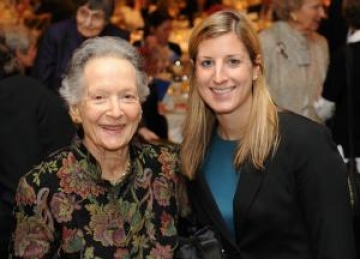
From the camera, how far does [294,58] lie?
5.30 meters

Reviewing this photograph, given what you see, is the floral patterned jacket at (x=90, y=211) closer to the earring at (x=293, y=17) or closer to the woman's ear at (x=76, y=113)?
the woman's ear at (x=76, y=113)

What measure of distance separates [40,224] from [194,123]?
2.37 ft

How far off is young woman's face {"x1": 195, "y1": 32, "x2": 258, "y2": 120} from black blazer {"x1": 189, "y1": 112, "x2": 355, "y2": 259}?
19cm

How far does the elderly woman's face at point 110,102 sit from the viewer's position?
2.61 m

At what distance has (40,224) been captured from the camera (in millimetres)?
2559

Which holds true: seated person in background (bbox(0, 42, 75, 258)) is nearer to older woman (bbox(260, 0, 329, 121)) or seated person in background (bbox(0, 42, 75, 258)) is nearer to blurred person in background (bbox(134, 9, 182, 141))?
blurred person in background (bbox(134, 9, 182, 141))

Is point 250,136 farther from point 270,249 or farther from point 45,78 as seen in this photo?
point 45,78

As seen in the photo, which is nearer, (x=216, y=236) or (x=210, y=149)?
(x=216, y=236)

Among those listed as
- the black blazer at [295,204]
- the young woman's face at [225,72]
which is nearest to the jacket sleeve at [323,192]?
the black blazer at [295,204]

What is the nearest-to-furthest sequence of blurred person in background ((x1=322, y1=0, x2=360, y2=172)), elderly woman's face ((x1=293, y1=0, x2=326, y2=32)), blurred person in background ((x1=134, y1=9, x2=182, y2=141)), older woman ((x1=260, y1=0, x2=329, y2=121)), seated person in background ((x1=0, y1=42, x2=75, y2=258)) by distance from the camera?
seated person in background ((x1=0, y1=42, x2=75, y2=258)), blurred person in background ((x1=322, y1=0, x2=360, y2=172)), older woman ((x1=260, y1=0, x2=329, y2=121)), elderly woman's face ((x1=293, y1=0, x2=326, y2=32)), blurred person in background ((x1=134, y1=9, x2=182, y2=141))

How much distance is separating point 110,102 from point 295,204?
71cm

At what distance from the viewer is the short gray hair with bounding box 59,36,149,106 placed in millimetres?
2662

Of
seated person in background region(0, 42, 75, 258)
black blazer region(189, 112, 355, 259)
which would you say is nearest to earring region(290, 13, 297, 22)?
seated person in background region(0, 42, 75, 258)

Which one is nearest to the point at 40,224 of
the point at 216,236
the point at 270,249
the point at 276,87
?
the point at 216,236
